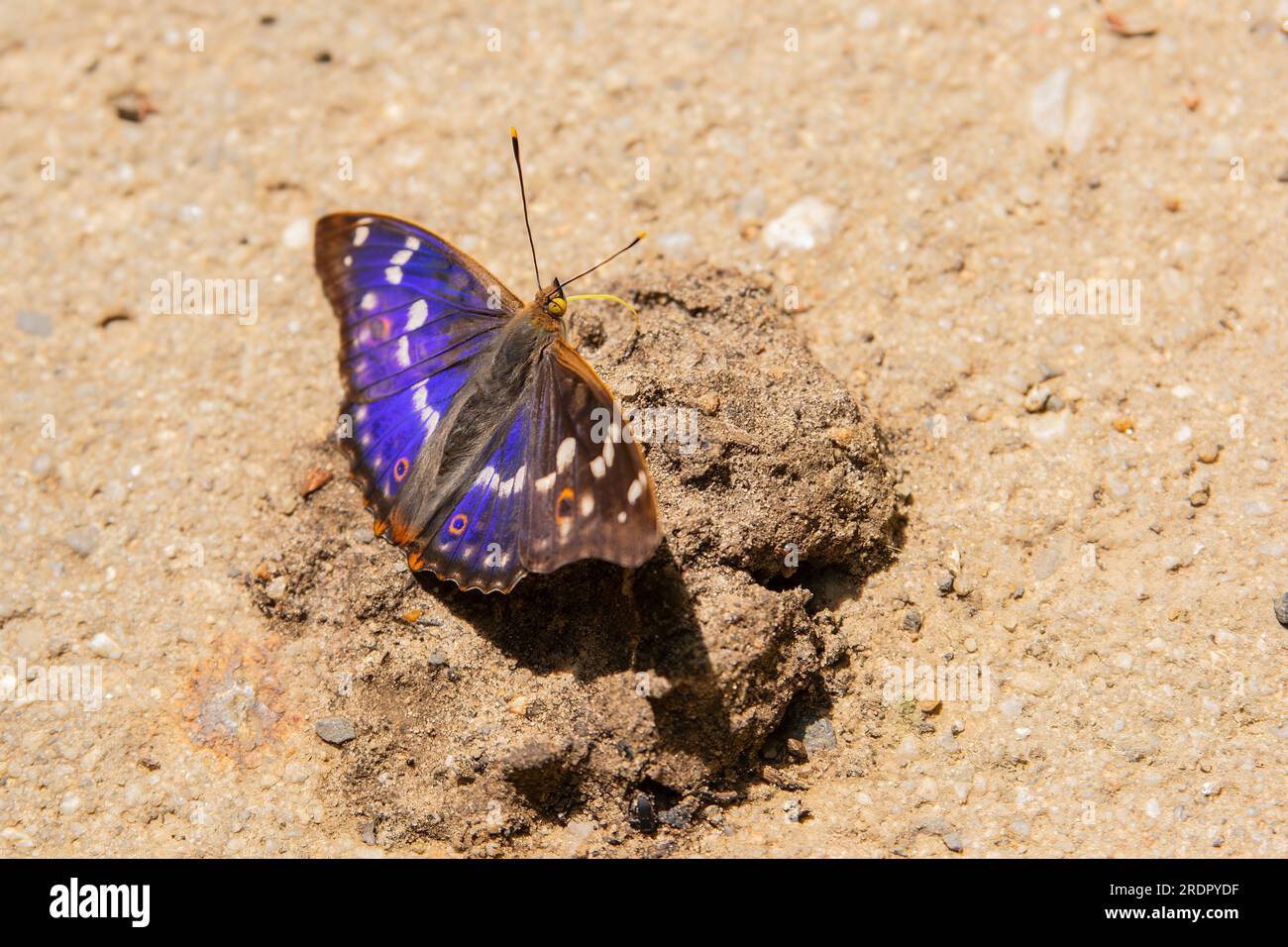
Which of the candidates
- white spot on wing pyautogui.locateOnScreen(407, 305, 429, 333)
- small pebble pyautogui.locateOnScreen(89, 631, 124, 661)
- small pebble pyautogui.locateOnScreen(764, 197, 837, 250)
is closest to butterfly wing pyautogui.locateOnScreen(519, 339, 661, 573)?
white spot on wing pyautogui.locateOnScreen(407, 305, 429, 333)

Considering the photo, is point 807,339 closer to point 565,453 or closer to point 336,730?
point 565,453

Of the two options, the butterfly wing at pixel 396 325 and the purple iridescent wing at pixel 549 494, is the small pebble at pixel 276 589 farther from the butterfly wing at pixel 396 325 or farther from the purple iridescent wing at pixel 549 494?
the purple iridescent wing at pixel 549 494

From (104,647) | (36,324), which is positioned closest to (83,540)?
(104,647)

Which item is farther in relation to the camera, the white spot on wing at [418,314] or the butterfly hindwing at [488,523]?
the white spot on wing at [418,314]

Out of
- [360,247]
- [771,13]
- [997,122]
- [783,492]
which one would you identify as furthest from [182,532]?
[997,122]

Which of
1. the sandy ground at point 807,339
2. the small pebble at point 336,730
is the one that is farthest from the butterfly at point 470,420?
the small pebble at point 336,730

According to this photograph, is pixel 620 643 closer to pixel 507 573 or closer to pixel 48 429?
pixel 507 573
